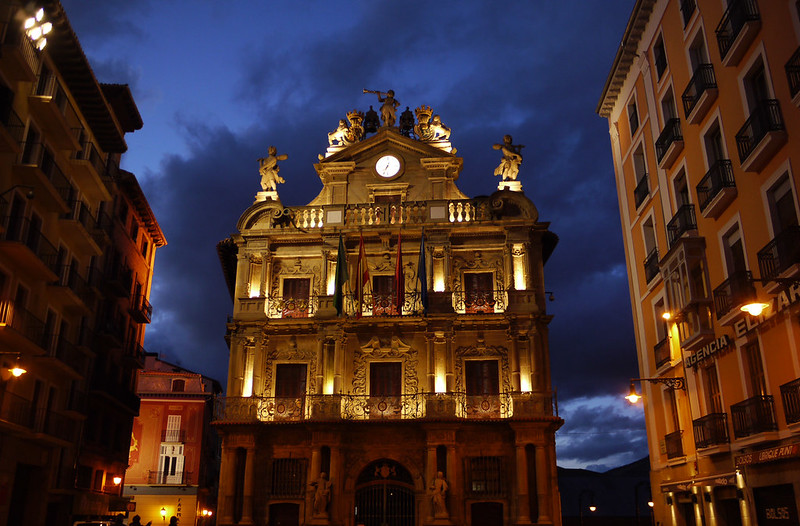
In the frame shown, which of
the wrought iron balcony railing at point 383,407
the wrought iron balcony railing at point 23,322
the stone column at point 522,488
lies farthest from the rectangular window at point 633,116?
the wrought iron balcony railing at point 23,322

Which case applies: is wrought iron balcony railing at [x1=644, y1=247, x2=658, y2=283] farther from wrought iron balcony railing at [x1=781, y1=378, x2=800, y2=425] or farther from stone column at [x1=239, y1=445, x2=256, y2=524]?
stone column at [x1=239, y1=445, x2=256, y2=524]

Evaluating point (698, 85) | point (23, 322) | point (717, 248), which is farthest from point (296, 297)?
point (698, 85)

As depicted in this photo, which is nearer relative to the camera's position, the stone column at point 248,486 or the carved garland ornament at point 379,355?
the stone column at point 248,486

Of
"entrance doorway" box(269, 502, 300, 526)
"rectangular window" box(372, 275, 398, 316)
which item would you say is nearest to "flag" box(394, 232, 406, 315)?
"rectangular window" box(372, 275, 398, 316)

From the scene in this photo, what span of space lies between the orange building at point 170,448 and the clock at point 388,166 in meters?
21.8

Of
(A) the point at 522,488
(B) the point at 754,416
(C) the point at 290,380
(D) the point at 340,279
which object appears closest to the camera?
(B) the point at 754,416

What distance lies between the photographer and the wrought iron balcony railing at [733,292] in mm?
16328

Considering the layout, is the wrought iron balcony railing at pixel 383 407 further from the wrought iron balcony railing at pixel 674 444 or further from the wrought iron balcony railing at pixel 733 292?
the wrought iron balcony railing at pixel 733 292

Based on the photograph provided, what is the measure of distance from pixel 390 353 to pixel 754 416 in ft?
54.6

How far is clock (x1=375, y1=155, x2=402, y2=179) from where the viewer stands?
1324 inches

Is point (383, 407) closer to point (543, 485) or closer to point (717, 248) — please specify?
point (543, 485)

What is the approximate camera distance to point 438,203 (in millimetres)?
32094

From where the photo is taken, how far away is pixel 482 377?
2995 cm

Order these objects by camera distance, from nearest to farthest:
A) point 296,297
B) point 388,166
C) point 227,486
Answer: point 227,486, point 296,297, point 388,166
